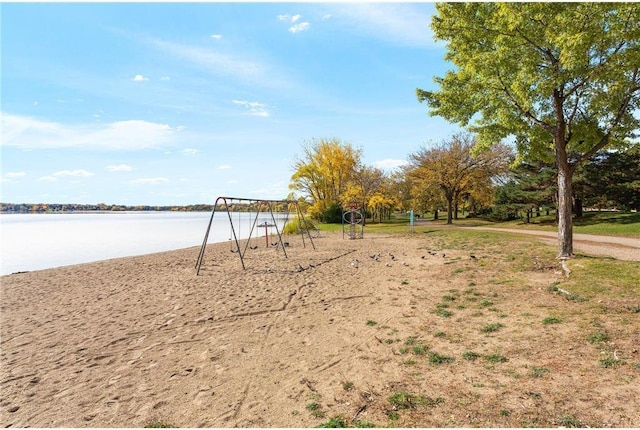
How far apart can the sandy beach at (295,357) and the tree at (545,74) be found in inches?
180

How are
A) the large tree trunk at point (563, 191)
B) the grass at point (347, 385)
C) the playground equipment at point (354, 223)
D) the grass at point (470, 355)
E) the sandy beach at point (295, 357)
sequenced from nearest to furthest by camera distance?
the sandy beach at point (295, 357), the grass at point (347, 385), the grass at point (470, 355), the large tree trunk at point (563, 191), the playground equipment at point (354, 223)

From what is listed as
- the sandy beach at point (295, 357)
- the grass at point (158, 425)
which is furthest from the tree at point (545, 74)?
the grass at point (158, 425)

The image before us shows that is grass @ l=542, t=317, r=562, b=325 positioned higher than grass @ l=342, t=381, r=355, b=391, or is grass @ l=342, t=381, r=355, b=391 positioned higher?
grass @ l=542, t=317, r=562, b=325

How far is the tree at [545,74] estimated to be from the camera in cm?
789

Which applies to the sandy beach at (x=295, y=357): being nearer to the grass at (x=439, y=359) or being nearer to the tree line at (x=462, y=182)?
the grass at (x=439, y=359)

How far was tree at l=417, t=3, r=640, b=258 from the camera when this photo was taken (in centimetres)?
789

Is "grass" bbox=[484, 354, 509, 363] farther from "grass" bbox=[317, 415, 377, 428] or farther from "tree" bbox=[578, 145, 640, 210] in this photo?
"tree" bbox=[578, 145, 640, 210]

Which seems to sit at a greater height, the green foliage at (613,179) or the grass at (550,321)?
the green foliage at (613,179)

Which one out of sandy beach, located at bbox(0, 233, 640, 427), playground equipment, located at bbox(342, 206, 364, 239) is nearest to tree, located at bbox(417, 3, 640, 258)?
sandy beach, located at bbox(0, 233, 640, 427)

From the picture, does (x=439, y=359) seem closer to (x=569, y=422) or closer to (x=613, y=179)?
(x=569, y=422)

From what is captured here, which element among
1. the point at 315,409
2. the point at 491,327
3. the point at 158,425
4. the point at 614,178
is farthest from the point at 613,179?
the point at 158,425

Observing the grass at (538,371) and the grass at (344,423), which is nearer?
the grass at (344,423)

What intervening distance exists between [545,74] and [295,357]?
905 centimetres

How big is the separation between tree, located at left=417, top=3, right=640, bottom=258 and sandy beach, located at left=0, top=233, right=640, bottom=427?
458 cm
